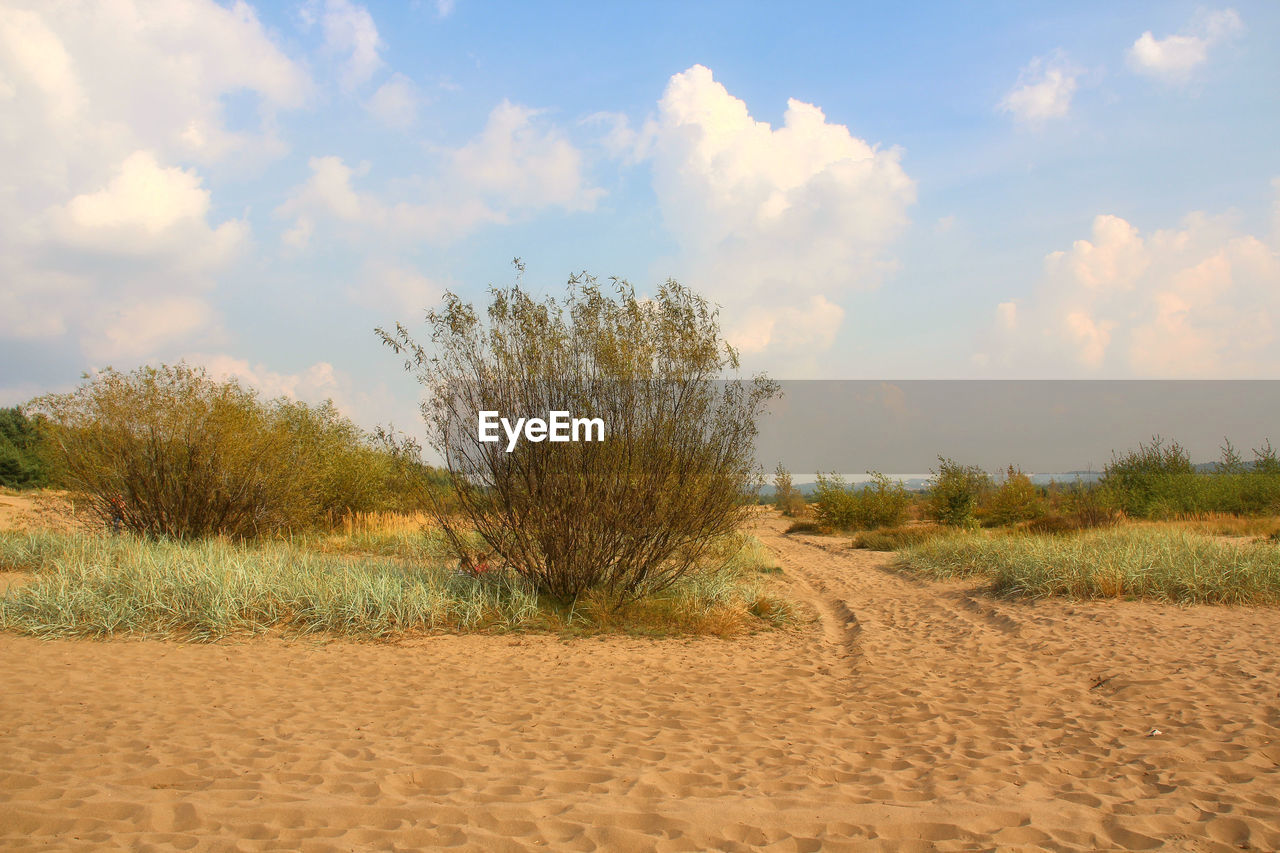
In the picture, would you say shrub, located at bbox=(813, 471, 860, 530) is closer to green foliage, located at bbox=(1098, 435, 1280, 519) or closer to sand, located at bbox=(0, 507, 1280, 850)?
green foliage, located at bbox=(1098, 435, 1280, 519)

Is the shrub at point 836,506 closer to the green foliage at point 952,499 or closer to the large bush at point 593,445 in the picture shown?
the green foliage at point 952,499

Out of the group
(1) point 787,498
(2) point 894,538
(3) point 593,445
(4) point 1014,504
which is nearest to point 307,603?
(3) point 593,445

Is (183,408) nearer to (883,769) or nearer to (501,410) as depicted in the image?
(501,410)

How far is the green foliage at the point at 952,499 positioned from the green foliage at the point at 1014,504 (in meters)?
0.67

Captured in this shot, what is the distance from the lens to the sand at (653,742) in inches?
148

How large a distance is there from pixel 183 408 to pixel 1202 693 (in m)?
15.6

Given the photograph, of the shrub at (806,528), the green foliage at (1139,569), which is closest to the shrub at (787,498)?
the shrub at (806,528)

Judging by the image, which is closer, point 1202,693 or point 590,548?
point 1202,693

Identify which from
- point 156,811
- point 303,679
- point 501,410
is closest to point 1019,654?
point 501,410

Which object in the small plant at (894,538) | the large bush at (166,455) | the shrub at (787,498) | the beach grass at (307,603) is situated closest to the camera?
the beach grass at (307,603)

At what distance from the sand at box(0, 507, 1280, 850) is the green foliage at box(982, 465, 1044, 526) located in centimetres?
1608

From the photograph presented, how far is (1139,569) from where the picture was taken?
11.3 metres

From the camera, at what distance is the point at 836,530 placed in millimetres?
28766

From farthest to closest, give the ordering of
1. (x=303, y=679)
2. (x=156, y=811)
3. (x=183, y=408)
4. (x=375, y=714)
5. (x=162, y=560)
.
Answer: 1. (x=183, y=408)
2. (x=162, y=560)
3. (x=303, y=679)
4. (x=375, y=714)
5. (x=156, y=811)
